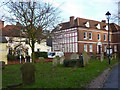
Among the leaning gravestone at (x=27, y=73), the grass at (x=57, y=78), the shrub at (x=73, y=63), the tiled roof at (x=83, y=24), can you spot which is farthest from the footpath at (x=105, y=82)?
the tiled roof at (x=83, y=24)

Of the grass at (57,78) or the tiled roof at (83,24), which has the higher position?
the tiled roof at (83,24)

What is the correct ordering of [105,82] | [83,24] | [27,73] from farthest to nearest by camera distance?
1. [83,24]
2. [105,82]
3. [27,73]

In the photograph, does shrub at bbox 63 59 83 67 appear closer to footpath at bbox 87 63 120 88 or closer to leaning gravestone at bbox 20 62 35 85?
footpath at bbox 87 63 120 88

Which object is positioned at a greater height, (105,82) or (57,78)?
(57,78)

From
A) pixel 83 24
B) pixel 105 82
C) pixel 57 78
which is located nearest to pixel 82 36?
pixel 83 24

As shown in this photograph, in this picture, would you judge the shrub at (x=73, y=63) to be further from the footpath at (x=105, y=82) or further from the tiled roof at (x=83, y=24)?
the tiled roof at (x=83, y=24)

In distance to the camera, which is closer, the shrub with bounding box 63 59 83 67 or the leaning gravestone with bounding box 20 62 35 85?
the leaning gravestone with bounding box 20 62 35 85

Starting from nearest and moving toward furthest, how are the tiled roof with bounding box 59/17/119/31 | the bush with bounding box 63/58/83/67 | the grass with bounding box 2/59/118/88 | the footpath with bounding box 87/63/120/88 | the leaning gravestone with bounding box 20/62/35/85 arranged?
the leaning gravestone with bounding box 20/62/35/85 < the grass with bounding box 2/59/118/88 < the footpath with bounding box 87/63/120/88 < the bush with bounding box 63/58/83/67 < the tiled roof with bounding box 59/17/119/31

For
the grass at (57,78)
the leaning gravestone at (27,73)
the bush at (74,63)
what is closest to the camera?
the leaning gravestone at (27,73)

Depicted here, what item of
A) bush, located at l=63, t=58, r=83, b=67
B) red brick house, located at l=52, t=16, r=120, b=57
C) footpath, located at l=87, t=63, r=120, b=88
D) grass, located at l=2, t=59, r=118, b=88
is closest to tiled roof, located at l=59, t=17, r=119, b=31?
red brick house, located at l=52, t=16, r=120, b=57

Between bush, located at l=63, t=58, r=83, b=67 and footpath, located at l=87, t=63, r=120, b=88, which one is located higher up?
bush, located at l=63, t=58, r=83, b=67

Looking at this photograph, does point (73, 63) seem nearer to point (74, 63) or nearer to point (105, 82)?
point (74, 63)

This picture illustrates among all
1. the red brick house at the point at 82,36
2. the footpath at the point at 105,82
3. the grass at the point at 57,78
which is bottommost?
the footpath at the point at 105,82

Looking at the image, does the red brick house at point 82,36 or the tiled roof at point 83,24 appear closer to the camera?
the red brick house at point 82,36
